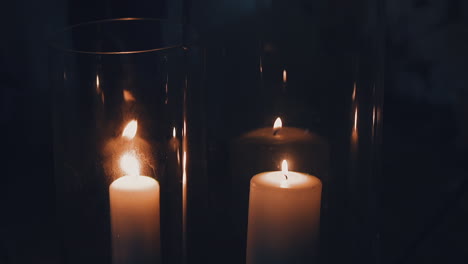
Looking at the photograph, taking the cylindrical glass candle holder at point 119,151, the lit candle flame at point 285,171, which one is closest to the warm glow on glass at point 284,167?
the lit candle flame at point 285,171

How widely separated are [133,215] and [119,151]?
7 cm

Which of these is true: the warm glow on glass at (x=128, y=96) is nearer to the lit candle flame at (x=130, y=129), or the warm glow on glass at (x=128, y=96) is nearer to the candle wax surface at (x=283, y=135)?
the lit candle flame at (x=130, y=129)

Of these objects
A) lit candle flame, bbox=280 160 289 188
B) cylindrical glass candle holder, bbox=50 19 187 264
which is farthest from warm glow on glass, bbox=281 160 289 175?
cylindrical glass candle holder, bbox=50 19 187 264

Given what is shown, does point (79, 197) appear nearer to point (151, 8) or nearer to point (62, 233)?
point (62, 233)

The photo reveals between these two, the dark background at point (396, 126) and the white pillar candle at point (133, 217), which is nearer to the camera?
the white pillar candle at point (133, 217)

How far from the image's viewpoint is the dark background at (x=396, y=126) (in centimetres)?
58

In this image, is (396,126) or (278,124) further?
(396,126)

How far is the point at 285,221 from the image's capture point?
1.40 feet

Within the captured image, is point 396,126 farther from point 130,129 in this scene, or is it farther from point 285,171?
point 130,129

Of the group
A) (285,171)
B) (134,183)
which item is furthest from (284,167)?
(134,183)

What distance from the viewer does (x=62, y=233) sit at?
503 mm

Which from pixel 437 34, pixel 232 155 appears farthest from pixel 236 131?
pixel 437 34

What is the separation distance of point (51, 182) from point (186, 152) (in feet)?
0.82

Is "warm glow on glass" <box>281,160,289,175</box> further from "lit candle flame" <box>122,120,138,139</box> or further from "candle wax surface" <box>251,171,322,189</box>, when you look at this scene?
"lit candle flame" <box>122,120,138,139</box>
